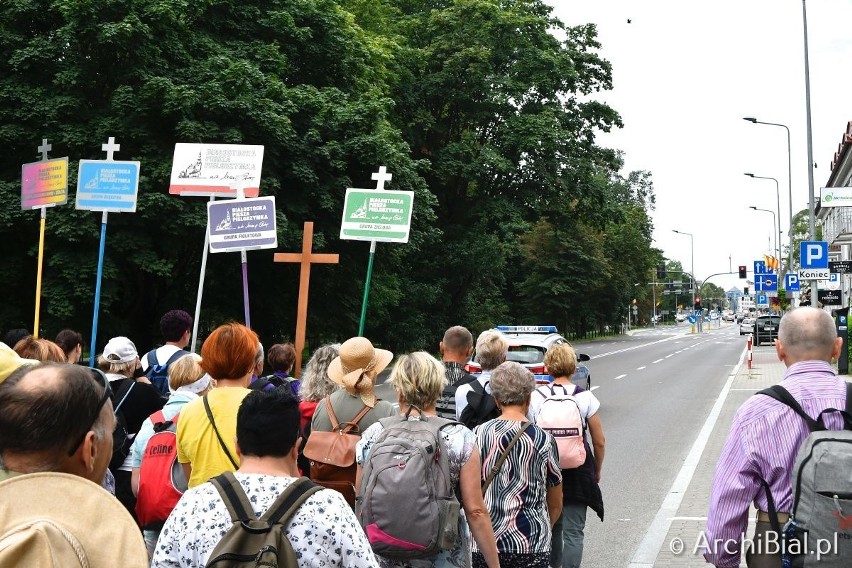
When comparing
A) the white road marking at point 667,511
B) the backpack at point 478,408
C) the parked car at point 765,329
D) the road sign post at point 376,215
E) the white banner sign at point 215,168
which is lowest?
the white road marking at point 667,511

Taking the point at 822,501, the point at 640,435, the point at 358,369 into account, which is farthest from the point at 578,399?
the point at 640,435

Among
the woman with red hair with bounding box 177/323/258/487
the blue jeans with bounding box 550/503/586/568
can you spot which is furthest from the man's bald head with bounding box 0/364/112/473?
the blue jeans with bounding box 550/503/586/568

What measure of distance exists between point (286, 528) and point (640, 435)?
1292 centimetres

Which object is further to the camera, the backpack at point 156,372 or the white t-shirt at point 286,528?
the backpack at point 156,372

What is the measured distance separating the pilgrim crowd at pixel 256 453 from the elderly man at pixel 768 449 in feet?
3.44

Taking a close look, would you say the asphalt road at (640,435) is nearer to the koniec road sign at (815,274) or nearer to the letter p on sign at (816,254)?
the koniec road sign at (815,274)

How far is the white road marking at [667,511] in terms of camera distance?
283 inches

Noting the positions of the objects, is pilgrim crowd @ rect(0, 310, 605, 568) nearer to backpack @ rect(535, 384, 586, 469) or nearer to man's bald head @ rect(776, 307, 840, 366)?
backpack @ rect(535, 384, 586, 469)

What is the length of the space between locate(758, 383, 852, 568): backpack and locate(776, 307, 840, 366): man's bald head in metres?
0.43

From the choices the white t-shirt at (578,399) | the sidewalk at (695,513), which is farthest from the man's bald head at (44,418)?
the sidewalk at (695,513)

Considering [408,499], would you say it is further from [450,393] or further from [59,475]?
[450,393]

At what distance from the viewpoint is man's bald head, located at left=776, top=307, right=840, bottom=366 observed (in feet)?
11.8

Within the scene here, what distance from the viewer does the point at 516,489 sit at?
4.64 m

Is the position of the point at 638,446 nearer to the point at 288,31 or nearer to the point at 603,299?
the point at 288,31
